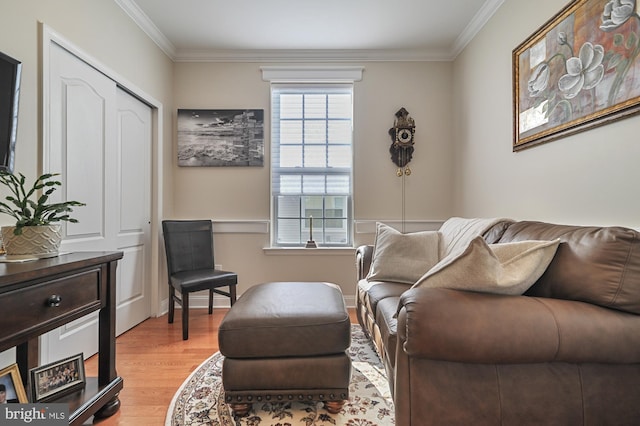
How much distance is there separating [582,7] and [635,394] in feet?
5.77

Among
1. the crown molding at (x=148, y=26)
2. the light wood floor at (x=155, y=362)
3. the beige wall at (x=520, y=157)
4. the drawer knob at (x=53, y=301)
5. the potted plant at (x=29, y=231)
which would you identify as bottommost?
the light wood floor at (x=155, y=362)

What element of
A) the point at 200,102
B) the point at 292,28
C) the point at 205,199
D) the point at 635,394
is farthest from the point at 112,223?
the point at 635,394

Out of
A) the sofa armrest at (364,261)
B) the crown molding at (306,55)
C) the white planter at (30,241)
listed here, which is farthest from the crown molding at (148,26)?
the sofa armrest at (364,261)

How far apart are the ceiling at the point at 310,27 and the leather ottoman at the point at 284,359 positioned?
2.40 metres

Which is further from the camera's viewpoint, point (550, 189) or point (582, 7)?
point (550, 189)

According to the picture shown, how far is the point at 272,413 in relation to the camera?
1512 millimetres

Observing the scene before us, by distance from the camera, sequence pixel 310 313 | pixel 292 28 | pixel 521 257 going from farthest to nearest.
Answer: pixel 292 28
pixel 310 313
pixel 521 257

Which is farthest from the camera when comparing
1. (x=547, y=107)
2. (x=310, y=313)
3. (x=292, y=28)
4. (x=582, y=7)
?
(x=292, y=28)

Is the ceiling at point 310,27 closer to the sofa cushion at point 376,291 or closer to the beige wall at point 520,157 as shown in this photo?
the beige wall at point 520,157

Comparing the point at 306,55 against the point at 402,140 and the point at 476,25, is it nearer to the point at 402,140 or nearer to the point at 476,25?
the point at 402,140

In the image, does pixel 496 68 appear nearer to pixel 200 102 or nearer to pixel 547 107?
pixel 547 107

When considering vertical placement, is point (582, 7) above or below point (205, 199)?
above

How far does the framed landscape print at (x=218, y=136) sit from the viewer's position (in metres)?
3.25

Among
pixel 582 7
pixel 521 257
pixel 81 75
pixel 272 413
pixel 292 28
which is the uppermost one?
pixel 292 28
